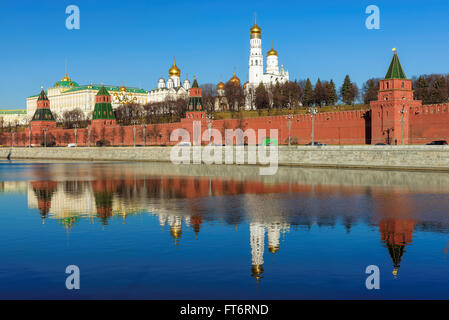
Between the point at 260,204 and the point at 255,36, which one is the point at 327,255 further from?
the point at 255,36

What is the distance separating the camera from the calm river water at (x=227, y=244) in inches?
241

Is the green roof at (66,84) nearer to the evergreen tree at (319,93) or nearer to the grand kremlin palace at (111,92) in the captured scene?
the grand kremlin palace at (111,92)

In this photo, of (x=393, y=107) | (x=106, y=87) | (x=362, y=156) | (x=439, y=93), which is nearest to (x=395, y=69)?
(x=393, y=107)

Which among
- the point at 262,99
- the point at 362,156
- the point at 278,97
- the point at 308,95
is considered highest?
the point at 308,95

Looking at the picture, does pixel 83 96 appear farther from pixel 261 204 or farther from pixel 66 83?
pixel 261 204

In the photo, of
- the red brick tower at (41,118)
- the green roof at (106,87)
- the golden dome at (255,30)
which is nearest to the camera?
the red brick tower at (41,118)

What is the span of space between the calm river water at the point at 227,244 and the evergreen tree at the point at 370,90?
44333mm

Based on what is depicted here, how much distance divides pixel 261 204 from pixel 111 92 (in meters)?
91.5

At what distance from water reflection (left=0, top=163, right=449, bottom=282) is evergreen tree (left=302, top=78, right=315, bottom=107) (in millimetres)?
43973

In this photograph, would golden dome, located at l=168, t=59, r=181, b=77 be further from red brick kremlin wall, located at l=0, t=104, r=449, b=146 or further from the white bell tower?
red brick kremlin wall, located at l=0, t=104, r=449, b=146

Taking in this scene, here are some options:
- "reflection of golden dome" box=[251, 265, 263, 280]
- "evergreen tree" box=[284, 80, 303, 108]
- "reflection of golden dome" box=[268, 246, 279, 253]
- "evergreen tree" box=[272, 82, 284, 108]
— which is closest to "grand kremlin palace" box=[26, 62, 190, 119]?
"evergreen tree" box=[272, 82, 284, 108]

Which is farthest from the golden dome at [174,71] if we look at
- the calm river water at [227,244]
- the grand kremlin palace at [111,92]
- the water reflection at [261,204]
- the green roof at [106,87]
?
the calm river water at [227,244]

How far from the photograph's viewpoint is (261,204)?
13180 millimetres

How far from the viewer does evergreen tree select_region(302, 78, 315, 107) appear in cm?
6406
